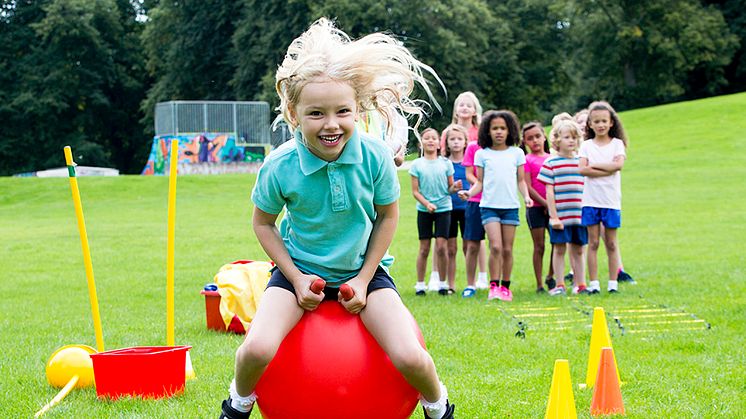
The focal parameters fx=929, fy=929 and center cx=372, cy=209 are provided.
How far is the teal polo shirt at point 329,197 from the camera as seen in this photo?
4570mm

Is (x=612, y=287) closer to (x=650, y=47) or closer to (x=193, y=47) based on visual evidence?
(x=193, y=47)

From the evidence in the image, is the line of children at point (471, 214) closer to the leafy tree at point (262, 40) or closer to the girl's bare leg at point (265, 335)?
the girl's bare leg at point (265, 335)

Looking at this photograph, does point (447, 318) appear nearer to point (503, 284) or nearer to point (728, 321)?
point (503, 284)

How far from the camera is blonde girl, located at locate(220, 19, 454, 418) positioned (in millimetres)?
4449

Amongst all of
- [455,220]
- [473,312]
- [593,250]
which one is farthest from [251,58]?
[473,312]

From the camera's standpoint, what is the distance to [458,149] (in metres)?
10.9

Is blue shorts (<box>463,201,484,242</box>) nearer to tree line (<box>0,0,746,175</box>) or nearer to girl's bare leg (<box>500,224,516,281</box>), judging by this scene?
girl's bare leg (<box>500,224,516,281</box>)

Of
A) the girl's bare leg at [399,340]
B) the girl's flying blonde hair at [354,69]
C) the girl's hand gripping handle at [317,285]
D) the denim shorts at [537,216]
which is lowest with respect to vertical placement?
the denim shorts at [537,216]

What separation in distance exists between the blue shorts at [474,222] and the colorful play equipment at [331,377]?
19.9 feet

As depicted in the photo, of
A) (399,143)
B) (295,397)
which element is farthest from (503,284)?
(295,397)

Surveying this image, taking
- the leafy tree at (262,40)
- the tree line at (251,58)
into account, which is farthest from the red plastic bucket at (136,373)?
the tree line at (251,58)

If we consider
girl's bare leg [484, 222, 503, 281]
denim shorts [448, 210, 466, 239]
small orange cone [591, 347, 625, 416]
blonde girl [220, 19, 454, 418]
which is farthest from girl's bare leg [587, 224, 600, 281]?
blonde girl [220, 19, 454, 418]

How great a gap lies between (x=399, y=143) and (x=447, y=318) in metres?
2.80

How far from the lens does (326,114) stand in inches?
176
